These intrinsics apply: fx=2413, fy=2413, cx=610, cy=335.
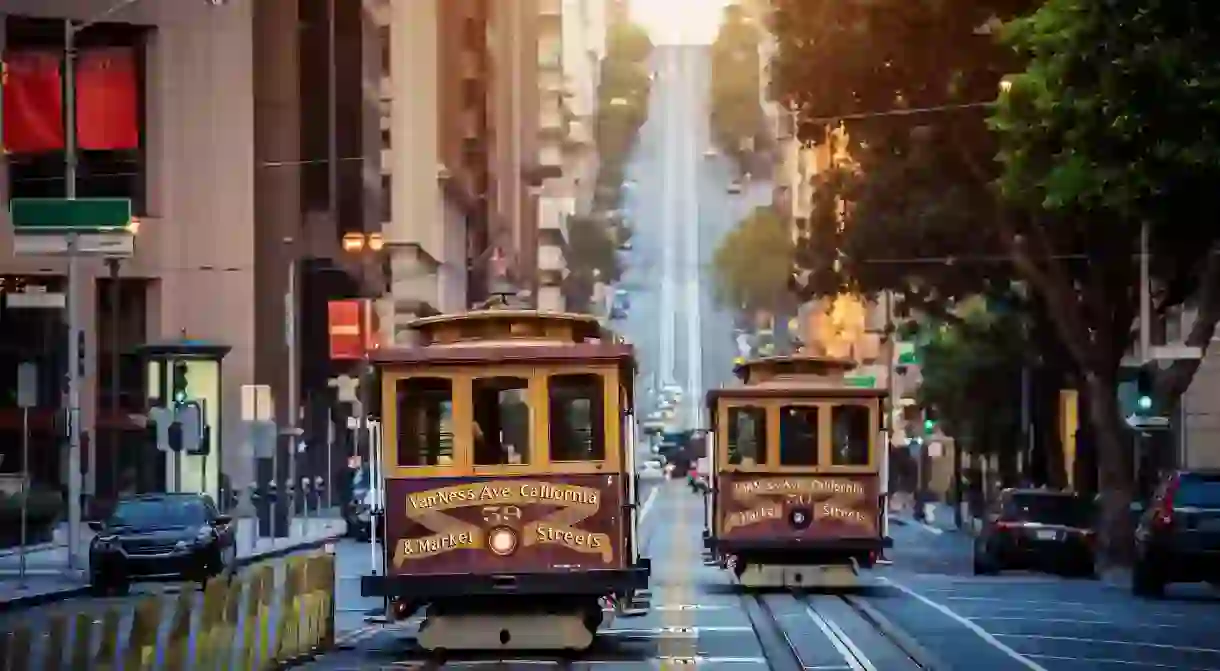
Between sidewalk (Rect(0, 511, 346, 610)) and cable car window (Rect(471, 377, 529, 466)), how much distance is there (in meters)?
13.3

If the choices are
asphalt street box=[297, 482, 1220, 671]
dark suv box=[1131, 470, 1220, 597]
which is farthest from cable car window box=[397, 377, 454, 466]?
dark suv box=[1131, 470, 1220, 597]

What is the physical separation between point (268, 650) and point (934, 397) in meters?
51.2

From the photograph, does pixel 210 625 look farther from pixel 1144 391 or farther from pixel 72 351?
pixel 1144 391

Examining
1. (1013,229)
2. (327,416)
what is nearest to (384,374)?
(1013,229)

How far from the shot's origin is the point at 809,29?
46.5 meters

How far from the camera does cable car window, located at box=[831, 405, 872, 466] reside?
113 feet

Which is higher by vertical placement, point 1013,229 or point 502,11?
point 502,11

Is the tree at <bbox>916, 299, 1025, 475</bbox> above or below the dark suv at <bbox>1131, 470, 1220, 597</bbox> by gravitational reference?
above

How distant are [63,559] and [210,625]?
3062 cm

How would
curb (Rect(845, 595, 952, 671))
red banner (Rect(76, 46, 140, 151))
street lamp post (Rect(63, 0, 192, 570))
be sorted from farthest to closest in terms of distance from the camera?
red banner (Rect(76, 46, 140, 151))
street lamp post (Rect(63, 0, 192, 570))
curb (Rect(845, 595, 952, 671))

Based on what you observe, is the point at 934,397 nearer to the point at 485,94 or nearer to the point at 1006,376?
the point at 1006,376

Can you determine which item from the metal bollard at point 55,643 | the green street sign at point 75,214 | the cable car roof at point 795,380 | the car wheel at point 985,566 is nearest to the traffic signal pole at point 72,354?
the green street sign at point 75,214

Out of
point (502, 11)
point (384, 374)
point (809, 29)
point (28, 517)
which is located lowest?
point (28, 517)

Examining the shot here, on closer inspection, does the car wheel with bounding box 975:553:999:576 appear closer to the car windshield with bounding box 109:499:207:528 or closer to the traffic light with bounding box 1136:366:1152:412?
the traffic light with bounding box 1136:366:1152:412
